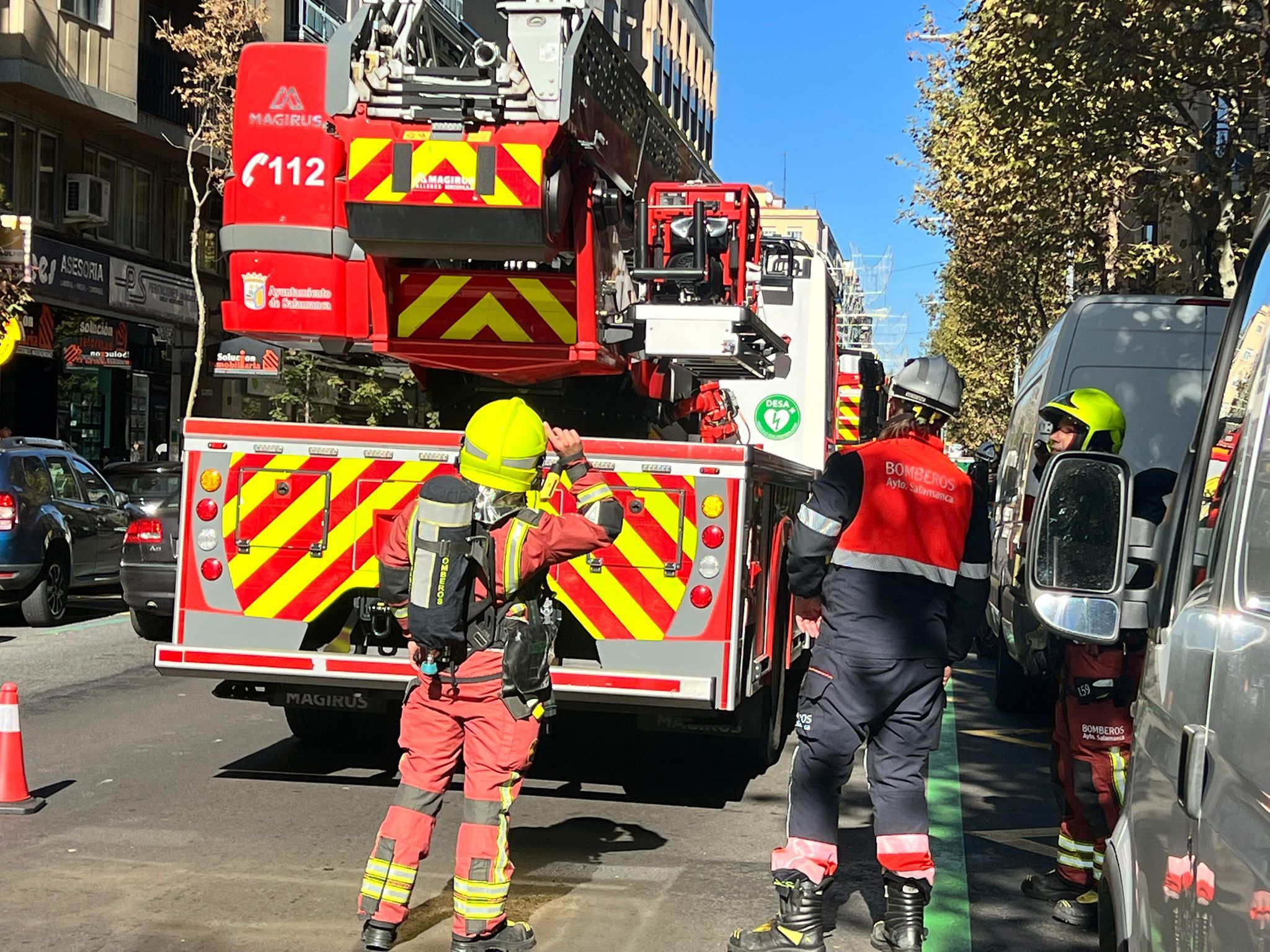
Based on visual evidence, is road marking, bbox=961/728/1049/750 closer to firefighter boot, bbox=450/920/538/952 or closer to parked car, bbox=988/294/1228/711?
parked car, bbox=988/294/1228/711

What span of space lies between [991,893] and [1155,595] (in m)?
3.28

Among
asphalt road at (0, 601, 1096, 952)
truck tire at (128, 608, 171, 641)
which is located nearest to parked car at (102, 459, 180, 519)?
truck tire at (128, 608, 171, 641)

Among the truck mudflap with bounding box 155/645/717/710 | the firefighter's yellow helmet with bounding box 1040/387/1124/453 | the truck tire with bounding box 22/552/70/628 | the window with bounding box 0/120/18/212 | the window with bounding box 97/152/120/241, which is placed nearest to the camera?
the firefighter's yellow helmet with bounding box 1040/387/1124/453

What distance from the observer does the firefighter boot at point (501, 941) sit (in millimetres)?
4988

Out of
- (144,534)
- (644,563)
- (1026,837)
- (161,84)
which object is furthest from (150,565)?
(161,84)

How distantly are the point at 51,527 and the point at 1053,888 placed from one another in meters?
11.1

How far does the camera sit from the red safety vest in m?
5.50

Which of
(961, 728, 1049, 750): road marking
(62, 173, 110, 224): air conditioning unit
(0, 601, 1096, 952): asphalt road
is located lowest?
(961, 728, 1049, 750): road marking

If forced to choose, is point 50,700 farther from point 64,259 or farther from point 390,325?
point 64,259

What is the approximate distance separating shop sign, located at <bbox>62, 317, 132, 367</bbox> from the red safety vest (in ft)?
80.1

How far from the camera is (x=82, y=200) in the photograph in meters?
27.1

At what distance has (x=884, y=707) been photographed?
5477 mm

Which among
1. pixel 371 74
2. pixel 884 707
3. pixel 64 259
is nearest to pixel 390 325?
pixel 371 74

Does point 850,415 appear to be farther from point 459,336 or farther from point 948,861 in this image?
point 948,861
